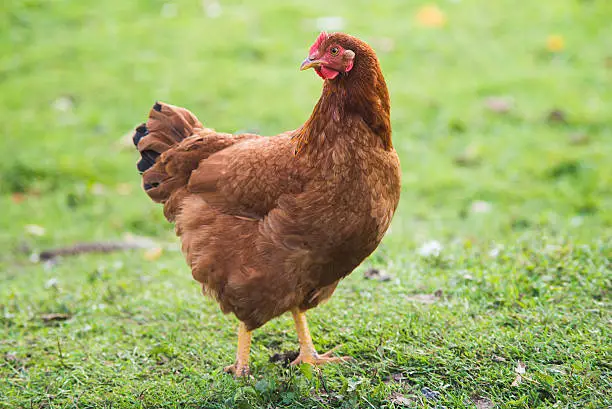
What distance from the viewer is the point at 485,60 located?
34.8 feet

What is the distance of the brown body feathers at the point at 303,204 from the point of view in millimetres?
3951

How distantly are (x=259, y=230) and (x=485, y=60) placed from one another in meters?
7.40

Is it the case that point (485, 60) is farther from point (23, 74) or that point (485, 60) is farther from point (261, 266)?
point (261, 266)

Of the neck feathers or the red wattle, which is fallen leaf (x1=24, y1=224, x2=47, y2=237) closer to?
the neck feathers

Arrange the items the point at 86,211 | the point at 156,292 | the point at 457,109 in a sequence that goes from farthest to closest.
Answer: the point at 457,109
the point at 86,211
the point at 156,292

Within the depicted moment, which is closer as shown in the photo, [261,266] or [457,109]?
[261,266]

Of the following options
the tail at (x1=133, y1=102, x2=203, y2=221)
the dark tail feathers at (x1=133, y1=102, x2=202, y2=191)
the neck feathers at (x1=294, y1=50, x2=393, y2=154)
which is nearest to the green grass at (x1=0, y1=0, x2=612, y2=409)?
the tail at (x1=133, y1=102, x2=203, y2=221)

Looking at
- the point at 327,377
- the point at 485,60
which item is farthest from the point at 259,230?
the point at 485,60

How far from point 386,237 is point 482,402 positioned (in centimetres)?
304

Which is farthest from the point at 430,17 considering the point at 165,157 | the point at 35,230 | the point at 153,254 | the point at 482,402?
the point at 482,402

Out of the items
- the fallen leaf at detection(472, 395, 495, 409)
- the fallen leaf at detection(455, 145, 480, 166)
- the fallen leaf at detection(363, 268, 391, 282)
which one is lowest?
the fallen leaf at detection(472, 395, 495, 409)

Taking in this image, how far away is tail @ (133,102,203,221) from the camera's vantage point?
4.75 m

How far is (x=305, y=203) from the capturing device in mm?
3971

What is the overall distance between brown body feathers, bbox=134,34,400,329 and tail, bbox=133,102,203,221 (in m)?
0.33
